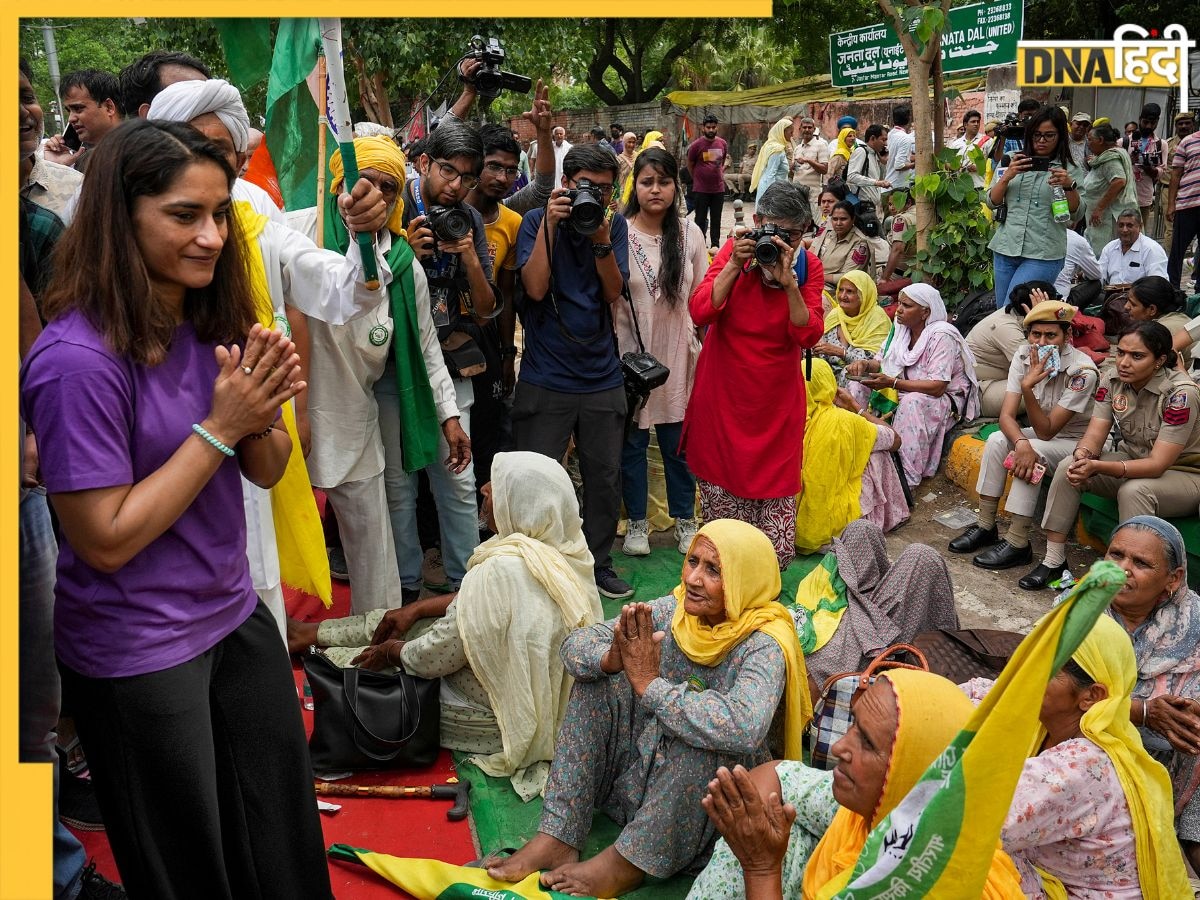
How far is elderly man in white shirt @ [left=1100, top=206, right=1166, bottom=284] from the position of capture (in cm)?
731

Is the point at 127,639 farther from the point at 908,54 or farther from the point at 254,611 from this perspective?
the point at 908,54

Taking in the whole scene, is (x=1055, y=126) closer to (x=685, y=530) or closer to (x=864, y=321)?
(x=864, y=321)

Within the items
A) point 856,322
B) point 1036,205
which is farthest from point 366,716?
point 1036,205

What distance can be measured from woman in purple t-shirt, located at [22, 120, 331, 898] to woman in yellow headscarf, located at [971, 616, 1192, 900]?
157cm

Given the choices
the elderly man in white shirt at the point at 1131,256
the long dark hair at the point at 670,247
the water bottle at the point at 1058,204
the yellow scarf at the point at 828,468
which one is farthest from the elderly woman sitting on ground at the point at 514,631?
the elderly man in white shirt at the point at 1131,256

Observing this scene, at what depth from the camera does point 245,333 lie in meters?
1.88

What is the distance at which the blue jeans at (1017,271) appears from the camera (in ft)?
21.5

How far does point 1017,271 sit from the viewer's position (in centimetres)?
661

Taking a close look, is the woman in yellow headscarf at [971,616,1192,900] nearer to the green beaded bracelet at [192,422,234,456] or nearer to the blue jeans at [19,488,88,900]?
the green beaded bracelet at [192,422,234,456]

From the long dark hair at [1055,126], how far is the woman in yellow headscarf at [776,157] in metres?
4.82

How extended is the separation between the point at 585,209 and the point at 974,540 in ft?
Answer: 8.04

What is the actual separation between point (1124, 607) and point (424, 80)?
13.4 metres

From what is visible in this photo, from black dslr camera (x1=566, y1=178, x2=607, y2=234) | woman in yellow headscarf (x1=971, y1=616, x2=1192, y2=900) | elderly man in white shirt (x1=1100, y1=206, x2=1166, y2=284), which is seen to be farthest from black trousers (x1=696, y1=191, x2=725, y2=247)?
woman in yellow headscarf (x1=971, y1=616, x2=1192, y2=900)

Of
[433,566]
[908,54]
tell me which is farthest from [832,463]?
[908,54]
